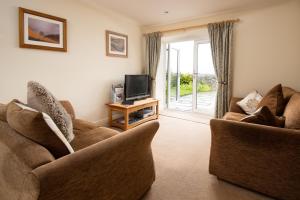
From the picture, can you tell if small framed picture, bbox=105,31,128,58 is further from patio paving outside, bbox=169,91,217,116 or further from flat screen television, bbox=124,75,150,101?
patio paving outside, bbox=169,91,217,116

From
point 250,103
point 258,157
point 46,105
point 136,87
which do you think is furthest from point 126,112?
point 258,157

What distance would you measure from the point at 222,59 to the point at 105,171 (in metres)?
3.24

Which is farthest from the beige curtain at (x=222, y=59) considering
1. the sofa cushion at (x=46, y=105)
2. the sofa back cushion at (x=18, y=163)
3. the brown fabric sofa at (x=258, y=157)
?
the sofa back cushion at (x=18, y=163)

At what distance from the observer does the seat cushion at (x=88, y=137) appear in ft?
5.65

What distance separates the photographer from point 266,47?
323 cm

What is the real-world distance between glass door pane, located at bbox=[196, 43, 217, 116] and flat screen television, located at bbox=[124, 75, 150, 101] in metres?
1.29

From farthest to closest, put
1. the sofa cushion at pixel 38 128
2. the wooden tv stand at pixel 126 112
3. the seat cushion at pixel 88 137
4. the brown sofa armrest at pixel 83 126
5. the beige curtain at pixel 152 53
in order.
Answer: the beige curtain at pixel 152 53, the wooden tv stand at pixel 126 112, the brown sofa armrest at pixel 83 126, the seat cushion at pixel 88 137, the sofa cushion at pixel 38 128

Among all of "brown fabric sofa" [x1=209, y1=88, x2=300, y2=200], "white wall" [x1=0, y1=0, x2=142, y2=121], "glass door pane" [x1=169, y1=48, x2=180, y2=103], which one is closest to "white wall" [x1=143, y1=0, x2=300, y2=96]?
"glass door pane" [x1=169, y1=48, x2=180, y2=103]

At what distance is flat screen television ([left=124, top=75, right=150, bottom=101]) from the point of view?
12.2 ft

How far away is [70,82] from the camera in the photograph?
3.08 m

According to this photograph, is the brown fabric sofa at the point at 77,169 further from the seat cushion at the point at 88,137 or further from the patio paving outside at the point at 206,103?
the patio paving outside at the point at 206,103

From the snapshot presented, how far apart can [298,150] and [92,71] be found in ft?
10.5

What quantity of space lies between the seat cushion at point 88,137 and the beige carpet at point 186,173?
71 centimetres

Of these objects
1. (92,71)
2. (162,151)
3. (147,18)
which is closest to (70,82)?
(92,71)
